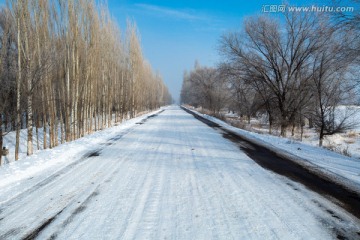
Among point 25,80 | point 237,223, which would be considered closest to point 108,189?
point 237,223

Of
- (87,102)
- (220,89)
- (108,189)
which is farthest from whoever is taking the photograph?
(220,89)

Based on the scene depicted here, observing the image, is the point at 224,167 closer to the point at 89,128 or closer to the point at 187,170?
the point at 187,170

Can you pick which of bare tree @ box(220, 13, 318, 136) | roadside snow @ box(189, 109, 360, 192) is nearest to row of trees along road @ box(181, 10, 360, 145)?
bare tree @ box(220, 13, 318, 136)

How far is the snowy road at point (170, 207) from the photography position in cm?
288

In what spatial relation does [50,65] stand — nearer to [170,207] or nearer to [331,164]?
[170,207]

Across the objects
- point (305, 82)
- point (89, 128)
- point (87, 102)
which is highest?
point (305, 82)

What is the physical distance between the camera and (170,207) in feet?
11.6

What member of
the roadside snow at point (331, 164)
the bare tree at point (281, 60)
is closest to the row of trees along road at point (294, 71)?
the bare tree at point (281, 60)

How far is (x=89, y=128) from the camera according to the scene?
1616 cm

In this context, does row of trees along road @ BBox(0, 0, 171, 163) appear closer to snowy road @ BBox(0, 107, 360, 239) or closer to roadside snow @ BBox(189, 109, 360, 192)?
snowy road @ BBox(0, 107, 360, 239)

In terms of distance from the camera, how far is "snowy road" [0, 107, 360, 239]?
288 centimetres

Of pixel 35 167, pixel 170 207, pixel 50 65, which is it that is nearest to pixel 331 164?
pixel 170 207

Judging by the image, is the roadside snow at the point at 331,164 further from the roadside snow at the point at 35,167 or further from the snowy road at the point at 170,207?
the roadside snow at the point at 35,167

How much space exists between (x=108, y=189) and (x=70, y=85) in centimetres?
1045
